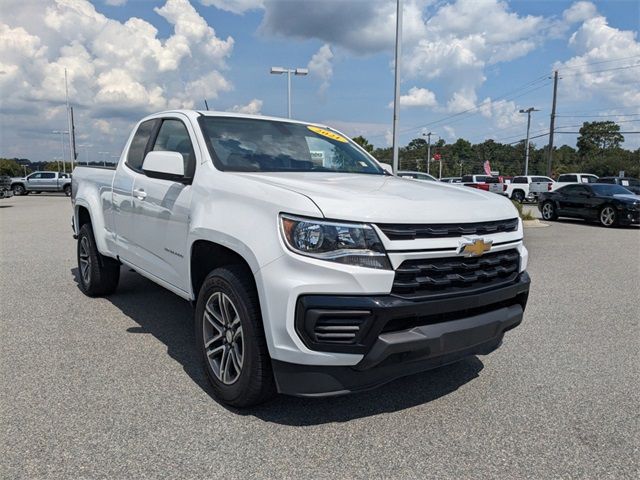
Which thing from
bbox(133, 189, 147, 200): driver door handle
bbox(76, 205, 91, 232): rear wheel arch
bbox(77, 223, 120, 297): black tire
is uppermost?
bbox(133, 189, 147, 200): driver door handle

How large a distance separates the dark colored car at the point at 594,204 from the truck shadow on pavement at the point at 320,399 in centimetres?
1407

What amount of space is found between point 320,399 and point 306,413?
8.7 inches

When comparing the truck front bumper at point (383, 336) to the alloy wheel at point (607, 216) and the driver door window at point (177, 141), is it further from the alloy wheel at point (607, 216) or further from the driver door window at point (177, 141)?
the alloy wheel at point (607, 216)

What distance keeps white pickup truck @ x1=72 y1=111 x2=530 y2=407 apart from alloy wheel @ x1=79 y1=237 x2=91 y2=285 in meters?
2.35

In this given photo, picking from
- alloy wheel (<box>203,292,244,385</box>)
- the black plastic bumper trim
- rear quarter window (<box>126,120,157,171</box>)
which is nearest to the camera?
the black plastic bumper trim

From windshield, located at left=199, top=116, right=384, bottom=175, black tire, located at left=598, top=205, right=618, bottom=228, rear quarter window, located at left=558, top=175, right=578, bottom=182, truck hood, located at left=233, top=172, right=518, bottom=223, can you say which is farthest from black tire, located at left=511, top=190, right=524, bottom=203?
truck hood, located at left=233, top=172, right=518, bottom=223

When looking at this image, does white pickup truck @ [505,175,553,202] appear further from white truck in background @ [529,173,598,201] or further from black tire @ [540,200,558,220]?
black tire @ [540,200,558,220]

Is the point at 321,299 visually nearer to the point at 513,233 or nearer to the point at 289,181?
the point at 289,181

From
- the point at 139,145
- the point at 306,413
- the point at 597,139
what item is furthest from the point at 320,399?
the point at 597,139

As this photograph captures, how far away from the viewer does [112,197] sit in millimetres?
5020

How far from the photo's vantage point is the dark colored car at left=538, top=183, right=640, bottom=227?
15477mm

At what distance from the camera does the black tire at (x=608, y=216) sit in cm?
1579

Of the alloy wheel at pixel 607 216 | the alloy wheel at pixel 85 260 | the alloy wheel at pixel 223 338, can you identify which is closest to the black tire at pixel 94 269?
the alloy wheel at pixel 85 260

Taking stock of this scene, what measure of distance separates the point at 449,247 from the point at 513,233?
749 millimetres
